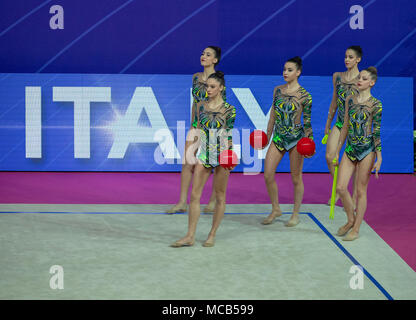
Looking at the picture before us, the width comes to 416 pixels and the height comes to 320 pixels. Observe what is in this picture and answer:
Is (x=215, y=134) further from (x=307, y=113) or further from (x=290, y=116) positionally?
(x=307, y=113)

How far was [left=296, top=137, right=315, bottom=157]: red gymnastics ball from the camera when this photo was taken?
6312 millimetres

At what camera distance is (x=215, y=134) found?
580 cm

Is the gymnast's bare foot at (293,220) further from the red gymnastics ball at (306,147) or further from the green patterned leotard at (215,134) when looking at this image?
the green patterned leotard at (215,134)

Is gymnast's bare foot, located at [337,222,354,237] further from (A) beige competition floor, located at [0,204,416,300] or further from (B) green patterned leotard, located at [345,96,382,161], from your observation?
(B) green patterned leotard, located at [345,96,382,161]

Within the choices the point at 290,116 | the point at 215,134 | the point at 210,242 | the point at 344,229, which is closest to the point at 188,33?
the point at 290,116

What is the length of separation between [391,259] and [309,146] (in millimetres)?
1354

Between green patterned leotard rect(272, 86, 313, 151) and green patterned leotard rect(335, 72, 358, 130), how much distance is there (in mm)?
774

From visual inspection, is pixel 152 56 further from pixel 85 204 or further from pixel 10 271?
pixel 10 271

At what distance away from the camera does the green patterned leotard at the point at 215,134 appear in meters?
5.78

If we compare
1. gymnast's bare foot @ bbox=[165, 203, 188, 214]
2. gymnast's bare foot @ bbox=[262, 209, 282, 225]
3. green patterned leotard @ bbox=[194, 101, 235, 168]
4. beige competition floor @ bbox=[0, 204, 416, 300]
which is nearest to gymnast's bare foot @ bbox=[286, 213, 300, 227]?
beige competition floor @ bbox=[0, 204, 416, 300]

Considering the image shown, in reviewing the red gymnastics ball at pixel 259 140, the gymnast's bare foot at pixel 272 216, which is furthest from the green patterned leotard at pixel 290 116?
the gymnast's bare foot at pixel 272 216

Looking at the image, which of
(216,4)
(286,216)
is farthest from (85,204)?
(216,4)

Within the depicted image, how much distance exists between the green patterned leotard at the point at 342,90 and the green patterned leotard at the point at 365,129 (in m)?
1.00

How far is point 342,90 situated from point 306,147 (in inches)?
47.6
